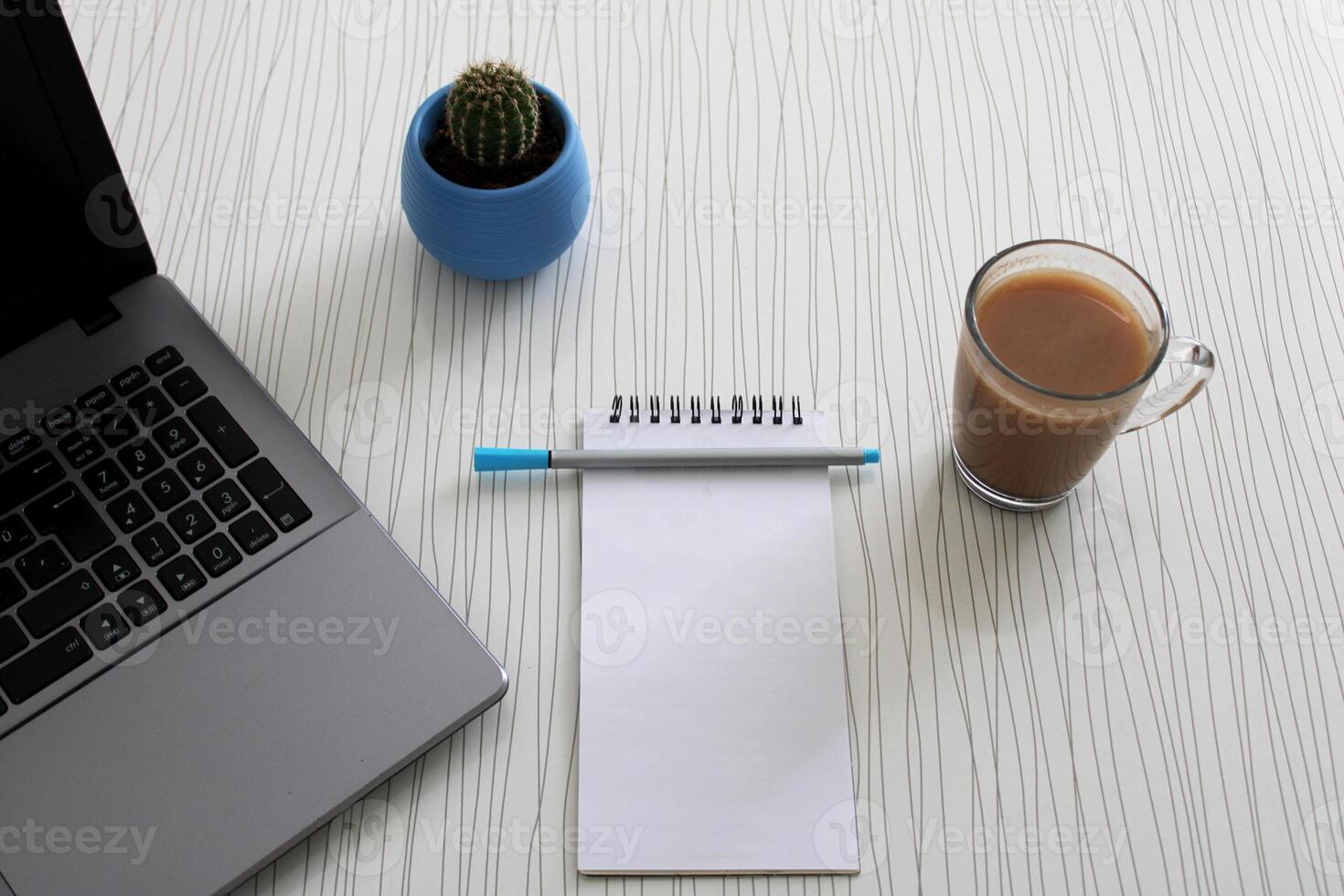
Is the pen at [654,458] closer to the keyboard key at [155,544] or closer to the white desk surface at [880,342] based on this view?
the white desk surface at [880,342]

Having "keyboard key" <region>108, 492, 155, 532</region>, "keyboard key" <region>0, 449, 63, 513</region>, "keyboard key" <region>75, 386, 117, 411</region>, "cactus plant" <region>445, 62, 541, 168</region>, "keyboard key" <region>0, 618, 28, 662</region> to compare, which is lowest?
"keyboard key" <region>0, 618, 28, 662</region>

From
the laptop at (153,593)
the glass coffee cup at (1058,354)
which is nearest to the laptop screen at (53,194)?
the laptop at (153,593)

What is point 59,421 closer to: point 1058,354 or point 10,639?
point 10,639

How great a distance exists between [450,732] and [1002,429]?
35 centimetres

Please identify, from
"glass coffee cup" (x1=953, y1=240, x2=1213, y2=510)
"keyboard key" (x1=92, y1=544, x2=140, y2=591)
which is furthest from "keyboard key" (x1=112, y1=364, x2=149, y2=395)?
"glass coffee cup" (x1=953, y1=240, x2=1213, y2=510)

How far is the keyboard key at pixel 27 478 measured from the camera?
2.03ft

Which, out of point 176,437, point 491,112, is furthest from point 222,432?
point 491,112

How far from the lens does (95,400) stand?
0.65m

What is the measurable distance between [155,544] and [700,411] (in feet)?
1.08

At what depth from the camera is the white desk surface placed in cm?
62

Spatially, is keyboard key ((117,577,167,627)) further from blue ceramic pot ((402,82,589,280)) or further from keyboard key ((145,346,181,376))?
blue ceramic pot ((402,82,589,280))

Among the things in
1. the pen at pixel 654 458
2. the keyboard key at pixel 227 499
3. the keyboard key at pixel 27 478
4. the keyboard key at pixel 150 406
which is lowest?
the pen at pixel 654 458

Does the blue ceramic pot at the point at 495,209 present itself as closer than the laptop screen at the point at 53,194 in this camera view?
No

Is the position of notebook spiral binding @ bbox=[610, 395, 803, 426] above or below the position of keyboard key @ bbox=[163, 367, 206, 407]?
below
